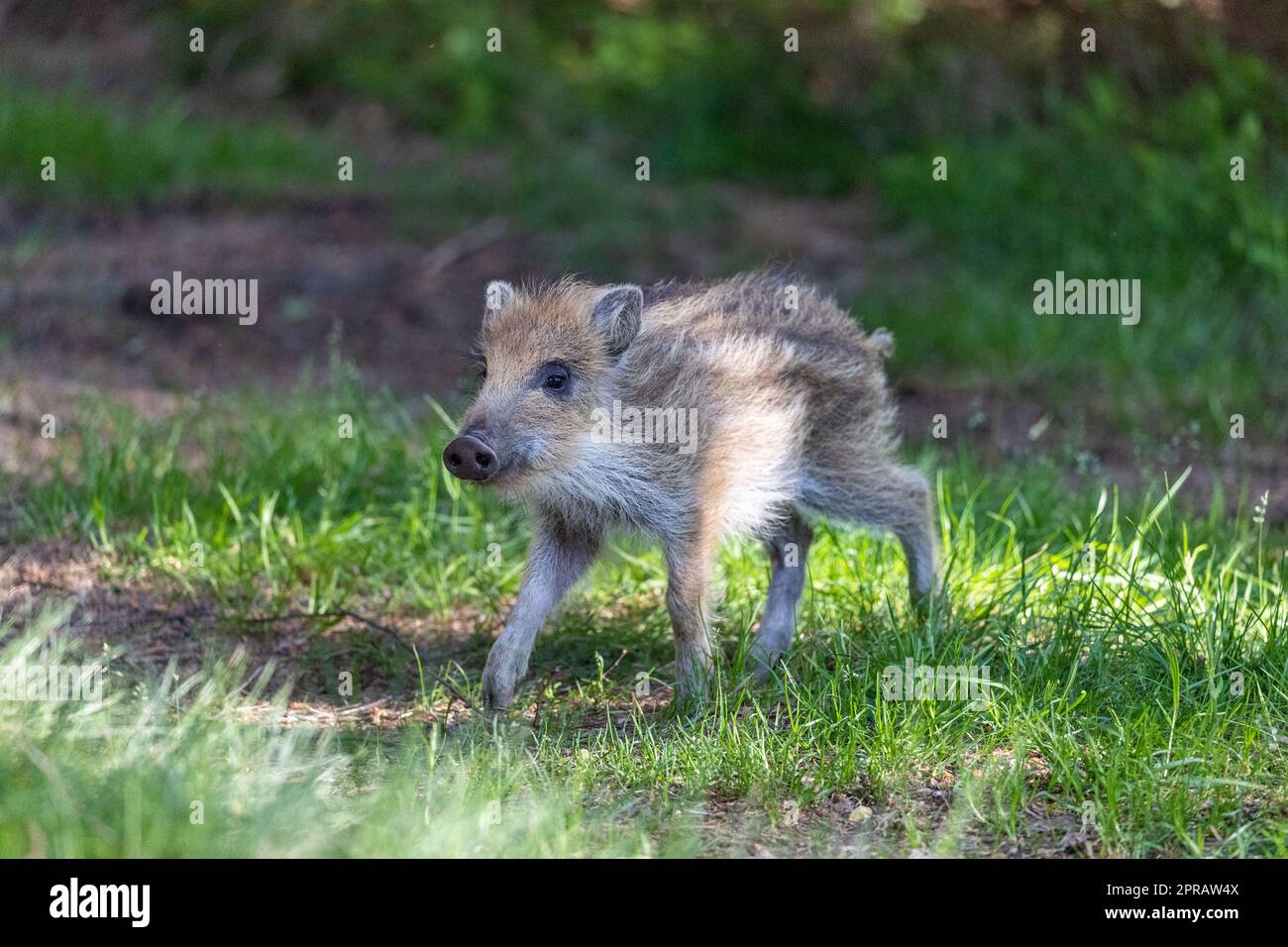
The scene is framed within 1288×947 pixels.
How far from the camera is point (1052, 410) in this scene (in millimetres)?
8211

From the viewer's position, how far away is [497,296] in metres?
5.57

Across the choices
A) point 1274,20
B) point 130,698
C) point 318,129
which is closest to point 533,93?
point 318,129

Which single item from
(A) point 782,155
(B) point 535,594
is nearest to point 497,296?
(B) point 535,594

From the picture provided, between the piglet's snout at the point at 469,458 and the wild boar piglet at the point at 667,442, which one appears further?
the wild boar piglet at the point at 667,442

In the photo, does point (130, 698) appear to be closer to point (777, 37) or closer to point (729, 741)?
point (729, 741)

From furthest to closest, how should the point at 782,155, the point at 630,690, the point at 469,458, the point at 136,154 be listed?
the point at 782,155, the point at 136,154, the point at 630,690, the point at 469,458

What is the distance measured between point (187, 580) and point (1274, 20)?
24.2 ft

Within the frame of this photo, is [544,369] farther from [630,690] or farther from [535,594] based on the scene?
[630,690]

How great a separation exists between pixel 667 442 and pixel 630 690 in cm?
85

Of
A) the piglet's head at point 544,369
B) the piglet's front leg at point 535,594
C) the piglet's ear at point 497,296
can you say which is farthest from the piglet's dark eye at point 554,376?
the piglet's front leg at point 535,594

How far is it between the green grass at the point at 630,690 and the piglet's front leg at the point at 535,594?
0.17 meters

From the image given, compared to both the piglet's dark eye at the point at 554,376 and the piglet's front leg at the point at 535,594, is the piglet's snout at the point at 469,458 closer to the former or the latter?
the piglet's dark eye at the point at 554,376

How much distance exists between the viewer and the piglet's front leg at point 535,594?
5137 mm

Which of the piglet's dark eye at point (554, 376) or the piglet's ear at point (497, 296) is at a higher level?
the piglet's ear at point (497, 296)
